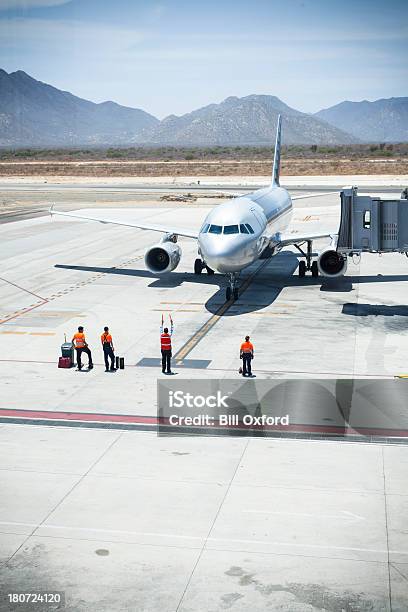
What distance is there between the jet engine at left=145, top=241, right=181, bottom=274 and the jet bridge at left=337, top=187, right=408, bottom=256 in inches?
405

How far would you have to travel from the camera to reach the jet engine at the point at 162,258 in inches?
1679

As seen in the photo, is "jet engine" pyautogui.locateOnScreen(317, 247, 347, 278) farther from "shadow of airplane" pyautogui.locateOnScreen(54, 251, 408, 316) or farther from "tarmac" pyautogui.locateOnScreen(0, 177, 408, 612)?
"tarmac" pyautogui.locateOnScreen(0, 177, 408, 612)

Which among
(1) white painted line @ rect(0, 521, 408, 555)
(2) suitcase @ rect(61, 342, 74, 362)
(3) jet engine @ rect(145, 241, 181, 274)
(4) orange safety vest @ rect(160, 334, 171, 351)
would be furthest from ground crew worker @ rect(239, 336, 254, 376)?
(3) jet engine @ rect(145, 241, 181, 274)

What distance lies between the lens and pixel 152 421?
22.3 metres

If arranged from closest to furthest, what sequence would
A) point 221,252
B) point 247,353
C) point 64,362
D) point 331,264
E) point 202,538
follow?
point 202,538
point 247,353
point 64,362
point 221,252
point 331,264

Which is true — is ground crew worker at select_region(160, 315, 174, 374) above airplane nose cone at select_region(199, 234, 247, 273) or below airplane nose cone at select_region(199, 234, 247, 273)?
below

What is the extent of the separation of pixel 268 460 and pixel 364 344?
469 inches

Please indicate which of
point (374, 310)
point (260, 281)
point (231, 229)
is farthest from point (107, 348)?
point (260, 281)

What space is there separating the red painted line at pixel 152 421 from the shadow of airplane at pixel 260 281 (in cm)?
1402

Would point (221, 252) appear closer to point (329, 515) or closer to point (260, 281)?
point (260, 281)

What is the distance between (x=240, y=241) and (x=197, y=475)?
741 inches

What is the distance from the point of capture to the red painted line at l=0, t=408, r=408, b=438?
21.4 meters

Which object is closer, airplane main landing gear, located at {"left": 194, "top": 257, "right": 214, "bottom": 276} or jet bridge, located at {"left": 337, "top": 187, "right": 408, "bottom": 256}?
jet bridge, located at {"left": 337, "top": 187, "right": 408, "bottom": 256}

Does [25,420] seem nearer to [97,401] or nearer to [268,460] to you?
[97,401]
